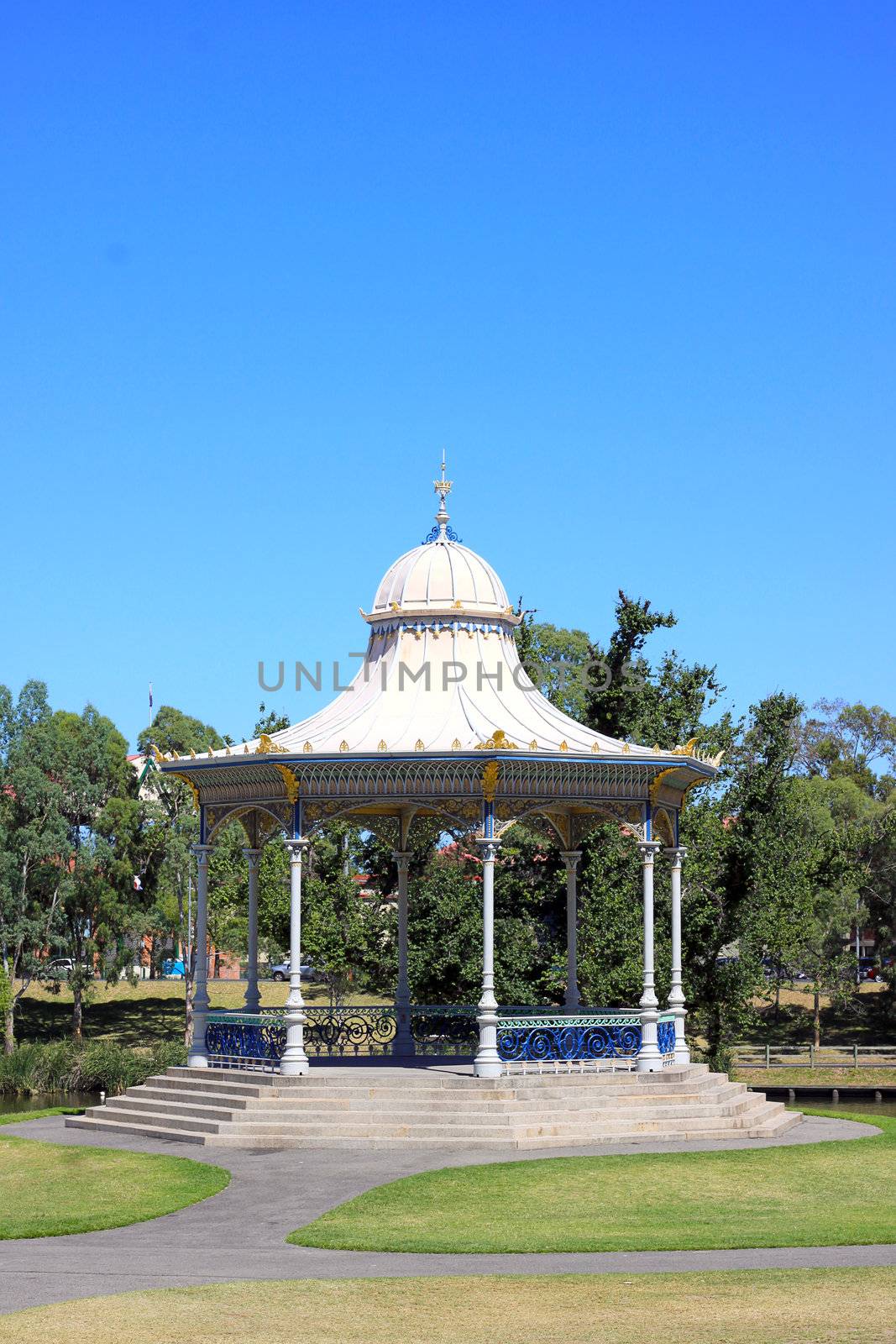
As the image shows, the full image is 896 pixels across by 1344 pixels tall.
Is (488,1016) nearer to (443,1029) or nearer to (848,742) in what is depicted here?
(443,1029)

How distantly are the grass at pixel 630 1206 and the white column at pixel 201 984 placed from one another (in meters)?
6.87

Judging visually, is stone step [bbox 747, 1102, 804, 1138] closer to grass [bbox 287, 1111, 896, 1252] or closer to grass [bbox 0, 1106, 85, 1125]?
grass [bbox 287, 1111, 896, 1252]

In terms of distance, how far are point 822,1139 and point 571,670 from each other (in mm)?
32376

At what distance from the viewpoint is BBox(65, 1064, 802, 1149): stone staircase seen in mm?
21766

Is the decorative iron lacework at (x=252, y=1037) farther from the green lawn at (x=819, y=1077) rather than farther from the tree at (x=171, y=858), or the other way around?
the tree at (x=171, y=858)

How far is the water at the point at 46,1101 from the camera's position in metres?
36.8

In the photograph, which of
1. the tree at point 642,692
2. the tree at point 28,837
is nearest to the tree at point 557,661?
the tree at point 642,692

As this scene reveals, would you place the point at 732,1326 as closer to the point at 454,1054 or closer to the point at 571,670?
the point at 454,1054

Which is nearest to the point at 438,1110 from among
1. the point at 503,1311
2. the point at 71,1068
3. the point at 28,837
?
the point at 503,1311

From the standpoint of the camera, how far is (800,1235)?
15625 millimetres

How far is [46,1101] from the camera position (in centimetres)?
3797

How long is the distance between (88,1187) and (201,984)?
7024mm

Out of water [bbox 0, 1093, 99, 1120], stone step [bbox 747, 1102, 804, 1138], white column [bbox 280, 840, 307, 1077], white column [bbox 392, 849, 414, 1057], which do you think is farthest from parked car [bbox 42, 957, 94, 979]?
stone step [bbox 747, 1102, 804, 1138]

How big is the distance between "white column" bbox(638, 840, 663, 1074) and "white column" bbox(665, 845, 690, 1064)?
2.88ft
